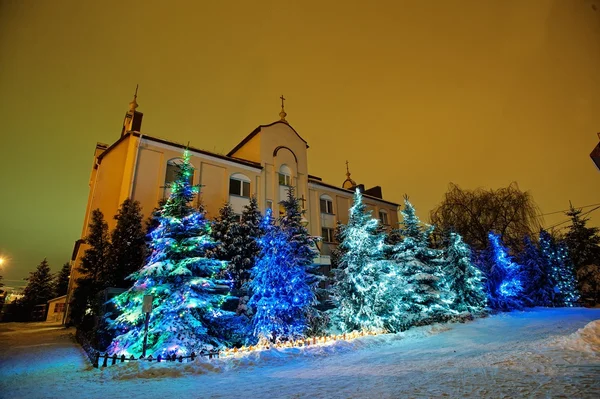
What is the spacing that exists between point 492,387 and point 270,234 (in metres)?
9.66

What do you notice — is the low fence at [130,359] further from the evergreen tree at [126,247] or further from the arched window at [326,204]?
the arched window at [326,204]

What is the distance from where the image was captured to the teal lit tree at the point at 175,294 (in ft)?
34.2

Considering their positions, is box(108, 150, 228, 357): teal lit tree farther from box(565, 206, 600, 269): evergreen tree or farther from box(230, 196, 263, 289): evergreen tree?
box(565, 206, 600, 269): evergreen tree

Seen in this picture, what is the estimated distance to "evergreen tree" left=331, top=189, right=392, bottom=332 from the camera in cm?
1420

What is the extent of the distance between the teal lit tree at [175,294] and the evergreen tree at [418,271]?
9549 mm

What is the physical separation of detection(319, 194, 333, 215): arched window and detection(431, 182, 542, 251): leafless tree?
Answer: 9399mm

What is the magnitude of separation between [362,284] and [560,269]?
2328 cm

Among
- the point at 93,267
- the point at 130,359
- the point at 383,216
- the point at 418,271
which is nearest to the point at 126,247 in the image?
the point at 93,267

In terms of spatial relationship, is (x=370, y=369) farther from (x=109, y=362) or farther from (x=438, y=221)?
(x=438, y=221)

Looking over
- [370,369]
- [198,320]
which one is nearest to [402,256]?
[370,369]

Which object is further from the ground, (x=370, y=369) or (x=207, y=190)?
(x=207, y=190)

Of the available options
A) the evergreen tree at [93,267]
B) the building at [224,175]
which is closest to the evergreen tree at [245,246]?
the building at [224,175]

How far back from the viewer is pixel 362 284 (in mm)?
14445

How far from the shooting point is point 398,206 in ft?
119
